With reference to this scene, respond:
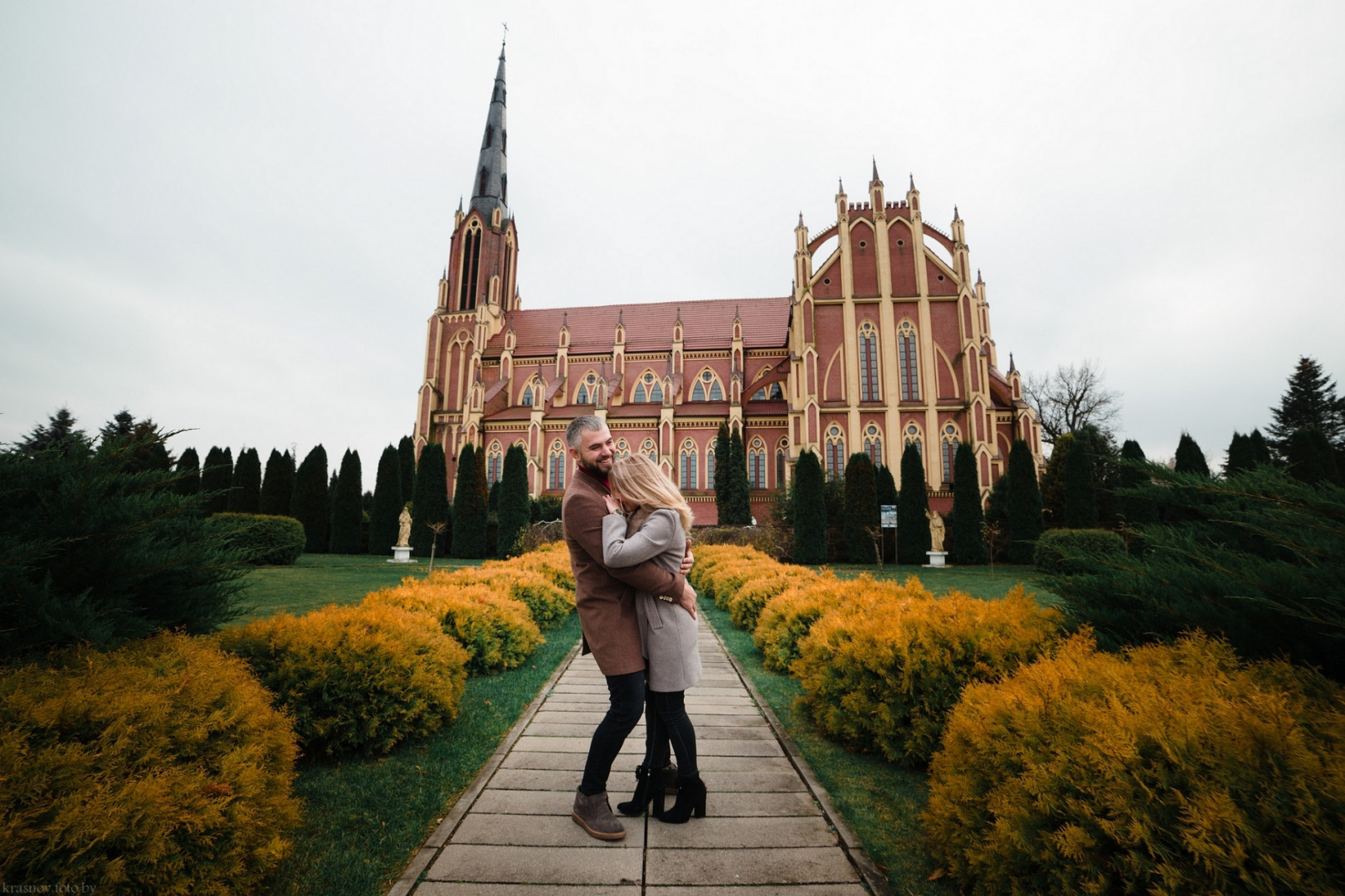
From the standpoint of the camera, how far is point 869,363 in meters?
28.1

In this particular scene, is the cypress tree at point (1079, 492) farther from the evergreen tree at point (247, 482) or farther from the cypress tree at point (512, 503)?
the evergreen tree at point (247, 482)

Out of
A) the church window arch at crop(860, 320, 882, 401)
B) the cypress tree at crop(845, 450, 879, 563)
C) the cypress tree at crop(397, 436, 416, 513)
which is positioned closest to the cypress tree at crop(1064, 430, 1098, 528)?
the cypress tree at crop(845, 450, 879, 563)

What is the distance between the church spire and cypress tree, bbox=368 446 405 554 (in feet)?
68.4

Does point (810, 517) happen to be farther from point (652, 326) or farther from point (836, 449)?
point (652, 326)

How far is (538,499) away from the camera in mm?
28688

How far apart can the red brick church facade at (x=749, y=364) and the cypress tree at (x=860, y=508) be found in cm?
387

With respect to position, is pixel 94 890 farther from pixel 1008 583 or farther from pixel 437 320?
pixel 437 320

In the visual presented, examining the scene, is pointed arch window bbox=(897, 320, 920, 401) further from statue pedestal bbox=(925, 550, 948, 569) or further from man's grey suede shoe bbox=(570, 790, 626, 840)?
man's grey suede shoe bbox=(570, 790, 626, 840)

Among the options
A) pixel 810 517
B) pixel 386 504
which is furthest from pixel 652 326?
pixel 810 517

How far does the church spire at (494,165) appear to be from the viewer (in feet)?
125

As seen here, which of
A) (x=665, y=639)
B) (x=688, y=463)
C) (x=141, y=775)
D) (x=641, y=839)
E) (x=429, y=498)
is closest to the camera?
(x=141, y=775)

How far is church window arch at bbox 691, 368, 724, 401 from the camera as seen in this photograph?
111ft

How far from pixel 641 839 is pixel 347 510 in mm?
25619

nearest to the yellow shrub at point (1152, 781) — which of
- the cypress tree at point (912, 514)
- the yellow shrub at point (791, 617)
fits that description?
the yellow shrub at point (791, 617)
